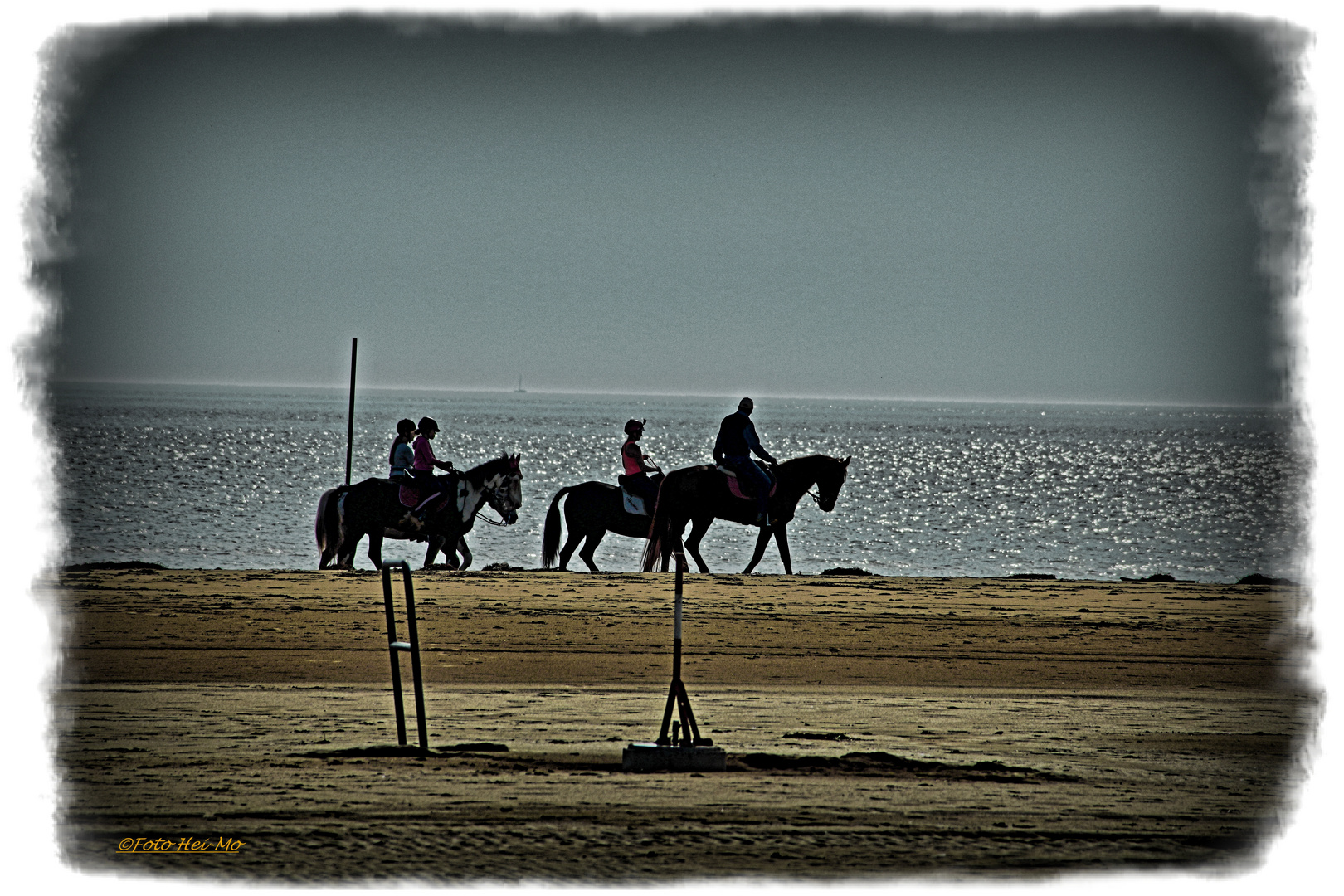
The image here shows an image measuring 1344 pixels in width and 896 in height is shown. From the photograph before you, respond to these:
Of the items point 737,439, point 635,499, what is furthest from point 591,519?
point 737,439

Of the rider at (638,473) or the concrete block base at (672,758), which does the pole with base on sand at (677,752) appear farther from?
the rider at (638,473)

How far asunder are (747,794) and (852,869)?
5.33 ft

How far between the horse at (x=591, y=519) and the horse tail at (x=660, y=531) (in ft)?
3.11

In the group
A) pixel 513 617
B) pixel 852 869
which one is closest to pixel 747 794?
pixel 852 869

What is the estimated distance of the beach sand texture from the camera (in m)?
8.16

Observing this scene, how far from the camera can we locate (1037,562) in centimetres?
3778

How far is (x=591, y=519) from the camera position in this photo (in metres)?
25.6

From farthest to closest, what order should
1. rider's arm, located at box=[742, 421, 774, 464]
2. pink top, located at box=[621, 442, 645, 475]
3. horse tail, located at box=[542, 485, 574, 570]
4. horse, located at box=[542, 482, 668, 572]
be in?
horse, located at box=[542, 482, 668, 572] → horse tail, located at box=[542, 485, 574, 570] → pink top, located at box=[621, 442, 645, 475] → rider's arm, located at box=[742, 421, 774, 464]

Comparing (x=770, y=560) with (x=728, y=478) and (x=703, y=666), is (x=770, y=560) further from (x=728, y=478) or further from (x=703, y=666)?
(x=703, y=666)

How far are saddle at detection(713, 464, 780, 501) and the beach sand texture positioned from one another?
312 cm

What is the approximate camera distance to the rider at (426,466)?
71.6ft

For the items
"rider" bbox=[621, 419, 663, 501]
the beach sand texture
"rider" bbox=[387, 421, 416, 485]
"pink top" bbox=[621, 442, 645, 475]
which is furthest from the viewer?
"rider" bbox=[621, 419, 663, 501]

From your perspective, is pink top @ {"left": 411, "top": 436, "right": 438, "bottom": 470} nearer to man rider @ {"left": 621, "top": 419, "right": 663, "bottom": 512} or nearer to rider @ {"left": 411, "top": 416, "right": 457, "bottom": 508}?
rider @ {"left": 411, "top": 416, "right": 457, "bottom": 508}

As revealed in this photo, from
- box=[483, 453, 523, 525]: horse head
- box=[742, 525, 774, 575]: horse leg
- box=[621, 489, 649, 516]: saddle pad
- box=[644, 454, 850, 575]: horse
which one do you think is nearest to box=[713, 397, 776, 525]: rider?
box=[644, 454, 850, 575]: horse
